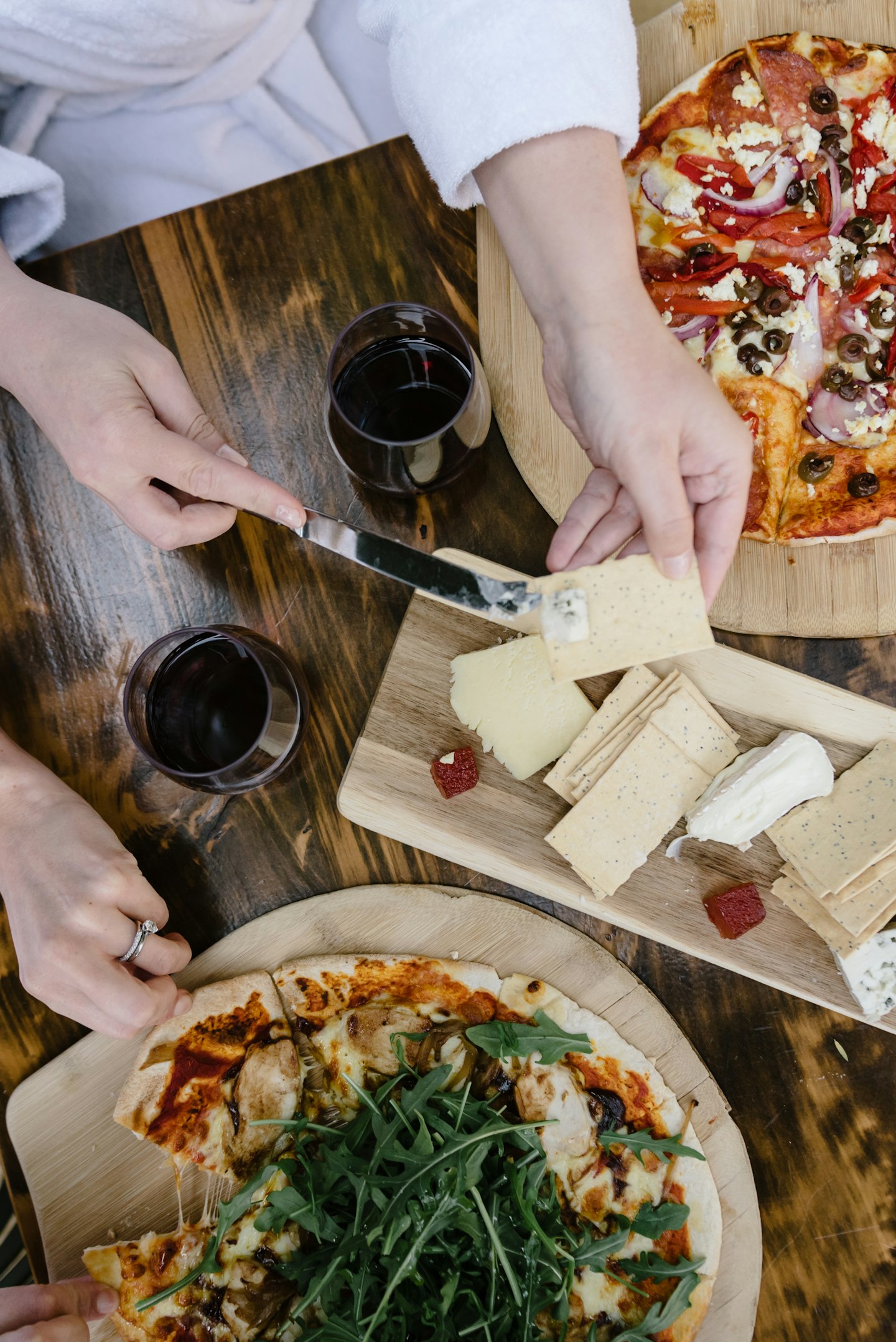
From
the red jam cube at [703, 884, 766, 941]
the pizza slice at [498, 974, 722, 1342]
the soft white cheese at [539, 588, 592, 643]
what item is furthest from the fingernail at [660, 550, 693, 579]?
the pizza slice at [498, 974, 722, 1342]

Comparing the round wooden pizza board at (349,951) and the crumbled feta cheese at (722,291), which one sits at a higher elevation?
the crumbled feta cheese at (722,291)

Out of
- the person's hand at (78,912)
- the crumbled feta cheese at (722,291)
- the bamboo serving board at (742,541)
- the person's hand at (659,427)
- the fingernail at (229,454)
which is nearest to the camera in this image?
the person's hand at (659,427)

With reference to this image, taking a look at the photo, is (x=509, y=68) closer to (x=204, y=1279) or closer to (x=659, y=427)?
(x=659, y=427)

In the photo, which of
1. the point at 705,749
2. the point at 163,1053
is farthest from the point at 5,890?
the point at 705,749

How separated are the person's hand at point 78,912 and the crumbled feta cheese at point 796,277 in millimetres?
1688

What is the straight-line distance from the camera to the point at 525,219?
51.5 inches

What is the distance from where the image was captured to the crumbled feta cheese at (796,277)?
1.71 meters

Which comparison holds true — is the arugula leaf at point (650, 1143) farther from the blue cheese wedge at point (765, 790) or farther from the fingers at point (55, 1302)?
the fingers at point (55, 1302)

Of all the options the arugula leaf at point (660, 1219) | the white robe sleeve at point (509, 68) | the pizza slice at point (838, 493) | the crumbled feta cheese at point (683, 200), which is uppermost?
the white robe sleeve at point (509, 68)

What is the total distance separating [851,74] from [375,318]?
3.59ft

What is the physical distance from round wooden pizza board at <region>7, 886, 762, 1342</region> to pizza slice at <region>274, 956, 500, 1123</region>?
4cm

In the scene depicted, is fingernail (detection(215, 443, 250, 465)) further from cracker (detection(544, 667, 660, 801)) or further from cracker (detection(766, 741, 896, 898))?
cracker (detection(766, 741, 896, 898))

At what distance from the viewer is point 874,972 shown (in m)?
1.54

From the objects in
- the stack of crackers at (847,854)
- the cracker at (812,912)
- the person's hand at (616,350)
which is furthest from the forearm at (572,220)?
the cracker at (812,912)
